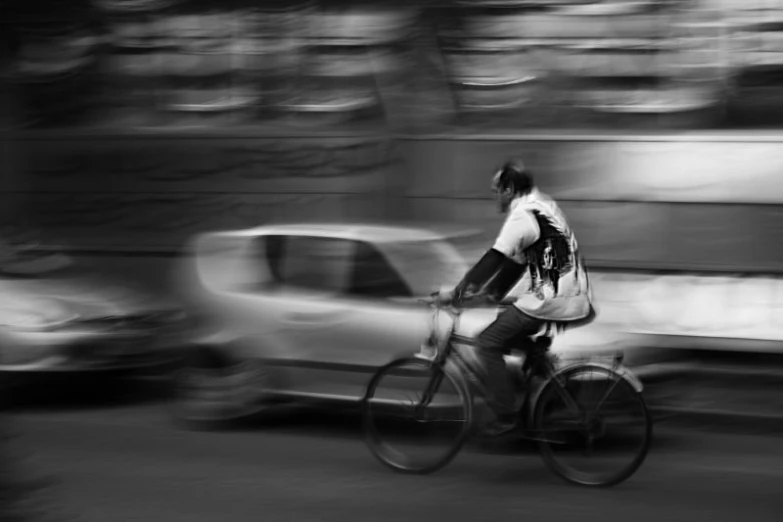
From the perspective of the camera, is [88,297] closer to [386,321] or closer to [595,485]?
[386,321]

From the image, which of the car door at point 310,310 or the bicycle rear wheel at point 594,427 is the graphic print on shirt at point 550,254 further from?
the car door at point 310,310

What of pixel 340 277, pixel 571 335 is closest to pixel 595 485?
pixel 571 335

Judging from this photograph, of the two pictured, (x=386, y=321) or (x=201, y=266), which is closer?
(x=386, y=321)

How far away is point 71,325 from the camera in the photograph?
32.9ft

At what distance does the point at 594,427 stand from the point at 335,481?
143cm

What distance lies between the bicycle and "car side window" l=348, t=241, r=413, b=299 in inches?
56.2

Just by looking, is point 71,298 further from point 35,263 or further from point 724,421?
point 724,421

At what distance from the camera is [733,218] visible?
45.0 feet

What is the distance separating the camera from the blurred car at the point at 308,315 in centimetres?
845

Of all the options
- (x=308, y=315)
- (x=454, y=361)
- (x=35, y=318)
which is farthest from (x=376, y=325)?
(x=35, y=318)

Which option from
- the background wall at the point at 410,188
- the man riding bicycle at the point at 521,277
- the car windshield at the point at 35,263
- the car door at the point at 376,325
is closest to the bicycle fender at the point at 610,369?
the man riding bicycle at the point at 521,277

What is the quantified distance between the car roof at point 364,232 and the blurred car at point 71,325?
4.05ft

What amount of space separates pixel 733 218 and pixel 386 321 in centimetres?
642

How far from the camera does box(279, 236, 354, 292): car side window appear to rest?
8.79 metres
